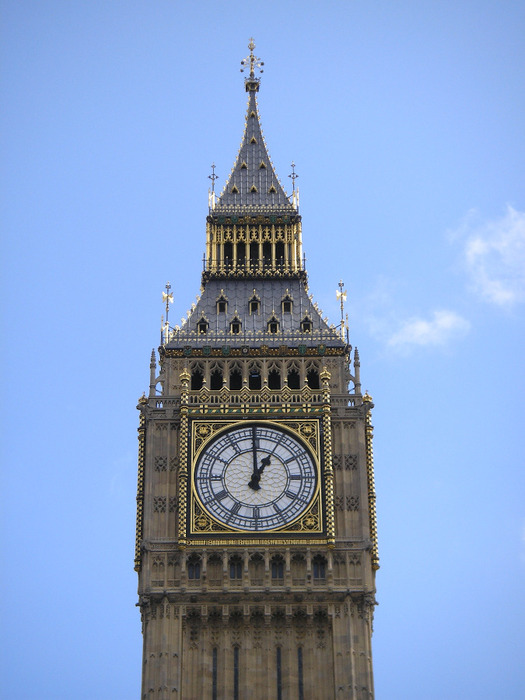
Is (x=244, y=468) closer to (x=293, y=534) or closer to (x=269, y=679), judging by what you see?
(x=293, y=534)

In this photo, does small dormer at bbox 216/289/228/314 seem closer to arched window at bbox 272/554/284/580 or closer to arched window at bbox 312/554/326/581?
arched window at bbox 272/554/284/580

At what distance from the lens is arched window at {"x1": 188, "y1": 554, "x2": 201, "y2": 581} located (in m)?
55.4

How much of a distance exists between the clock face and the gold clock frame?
0.16 meters

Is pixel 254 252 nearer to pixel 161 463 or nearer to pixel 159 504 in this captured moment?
pixel 161 463

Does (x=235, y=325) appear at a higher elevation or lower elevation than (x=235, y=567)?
higher

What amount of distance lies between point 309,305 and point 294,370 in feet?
12.3

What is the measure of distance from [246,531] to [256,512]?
0.82 m

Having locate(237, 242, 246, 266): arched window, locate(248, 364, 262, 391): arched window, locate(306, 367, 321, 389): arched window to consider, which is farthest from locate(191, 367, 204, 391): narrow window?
locate(237, 242, 246, 266): arched window

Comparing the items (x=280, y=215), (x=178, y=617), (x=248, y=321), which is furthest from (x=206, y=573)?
(x=280, y=215)

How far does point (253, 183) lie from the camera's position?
67688 millimetres

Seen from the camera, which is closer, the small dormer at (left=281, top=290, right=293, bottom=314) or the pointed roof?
the small dormer at (left=281, top=290, right=293, bottom=314)

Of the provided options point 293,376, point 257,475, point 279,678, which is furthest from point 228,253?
point 279,678

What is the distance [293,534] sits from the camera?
55.8 m

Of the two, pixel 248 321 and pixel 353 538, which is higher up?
pixel 248 321
